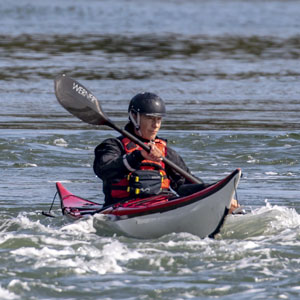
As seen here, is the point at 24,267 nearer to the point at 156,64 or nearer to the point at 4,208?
the point at 4,208

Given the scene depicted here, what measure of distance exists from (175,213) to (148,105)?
1052mm

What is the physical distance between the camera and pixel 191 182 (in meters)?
7.90

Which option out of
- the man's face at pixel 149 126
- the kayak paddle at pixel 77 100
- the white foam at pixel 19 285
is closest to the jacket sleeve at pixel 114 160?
the man's face at pixel 149 126

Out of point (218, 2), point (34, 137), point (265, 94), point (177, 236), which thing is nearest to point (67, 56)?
point (265, 94)

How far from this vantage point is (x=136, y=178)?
777cm

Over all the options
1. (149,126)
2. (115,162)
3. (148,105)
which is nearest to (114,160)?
(115,162)

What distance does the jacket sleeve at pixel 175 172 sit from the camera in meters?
8.05

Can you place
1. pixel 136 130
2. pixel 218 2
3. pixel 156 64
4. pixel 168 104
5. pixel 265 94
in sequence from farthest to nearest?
pixel 218 2 → pixel 156 64 → pixel 265 94 → pixel 168 104 → pixel 136 130

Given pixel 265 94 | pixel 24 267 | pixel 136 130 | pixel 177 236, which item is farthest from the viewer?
pixel 265 94

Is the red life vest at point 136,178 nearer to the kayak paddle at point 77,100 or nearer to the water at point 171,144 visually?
the water at point 171,144

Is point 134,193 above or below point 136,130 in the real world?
below

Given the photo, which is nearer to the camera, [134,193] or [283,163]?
[134,193]

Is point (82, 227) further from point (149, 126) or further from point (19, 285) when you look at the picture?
point (19, 285)

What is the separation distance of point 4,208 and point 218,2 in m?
54.0
